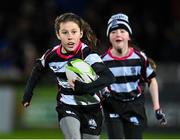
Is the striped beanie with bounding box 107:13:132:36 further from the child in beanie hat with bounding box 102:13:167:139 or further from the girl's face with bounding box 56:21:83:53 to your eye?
the girl's face with bounding box 56:21:83:53

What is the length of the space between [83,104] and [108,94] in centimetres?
114

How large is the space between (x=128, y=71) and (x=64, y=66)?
131 cm

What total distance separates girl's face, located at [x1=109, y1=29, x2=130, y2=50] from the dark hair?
58 cm

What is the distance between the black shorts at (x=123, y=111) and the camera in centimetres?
1069

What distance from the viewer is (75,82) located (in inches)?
371

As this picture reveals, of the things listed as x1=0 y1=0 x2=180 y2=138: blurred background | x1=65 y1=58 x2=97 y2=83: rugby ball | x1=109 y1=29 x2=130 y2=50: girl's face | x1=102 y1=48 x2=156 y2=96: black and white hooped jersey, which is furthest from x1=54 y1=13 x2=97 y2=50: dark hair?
x1=0 y1=0 x2=180 y2=138: blurred background

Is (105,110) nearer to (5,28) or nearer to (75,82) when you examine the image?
(75,82)

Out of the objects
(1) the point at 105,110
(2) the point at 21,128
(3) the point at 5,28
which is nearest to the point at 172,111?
(2) the point at 21,128

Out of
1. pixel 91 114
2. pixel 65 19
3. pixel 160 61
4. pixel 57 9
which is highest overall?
pixel 57 9

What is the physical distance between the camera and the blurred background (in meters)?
17.5

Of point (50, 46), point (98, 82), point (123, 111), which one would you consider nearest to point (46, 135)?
point (50, 46)

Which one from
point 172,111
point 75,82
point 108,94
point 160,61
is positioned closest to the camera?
point 75,82

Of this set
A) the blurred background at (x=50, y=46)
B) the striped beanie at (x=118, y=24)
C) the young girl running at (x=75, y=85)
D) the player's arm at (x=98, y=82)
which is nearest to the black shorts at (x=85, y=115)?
the young girl running at (x=75, y=85)

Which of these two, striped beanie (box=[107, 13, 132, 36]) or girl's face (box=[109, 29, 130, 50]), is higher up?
striped beanie (box=[107, 13, 132, 36])
